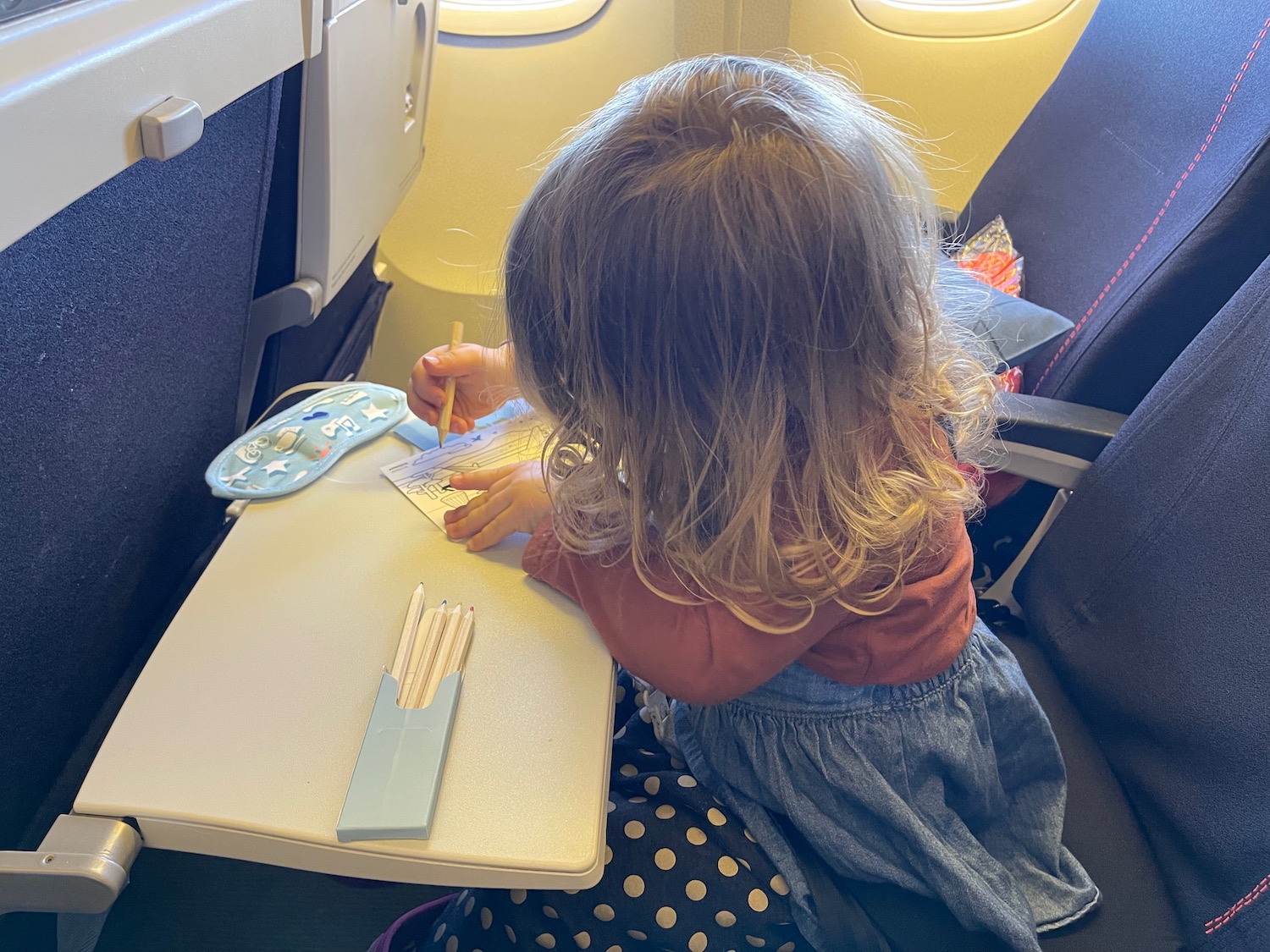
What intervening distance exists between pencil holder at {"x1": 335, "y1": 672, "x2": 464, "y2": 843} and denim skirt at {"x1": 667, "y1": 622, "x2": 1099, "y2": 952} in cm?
29

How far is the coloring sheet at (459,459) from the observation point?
2.63 ft

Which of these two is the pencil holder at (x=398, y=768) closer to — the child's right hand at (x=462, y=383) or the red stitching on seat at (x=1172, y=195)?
the child's right hand at (x=462, y=383)

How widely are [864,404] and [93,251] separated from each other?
55 cm

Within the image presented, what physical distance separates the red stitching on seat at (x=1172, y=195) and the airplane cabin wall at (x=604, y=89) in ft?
2.23

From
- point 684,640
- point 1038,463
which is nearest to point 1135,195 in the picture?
point 1038,463

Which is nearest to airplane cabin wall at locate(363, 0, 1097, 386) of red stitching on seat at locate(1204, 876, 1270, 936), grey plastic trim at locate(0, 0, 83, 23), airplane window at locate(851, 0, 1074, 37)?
airplane window at locate(851, 0, 1074, 37)

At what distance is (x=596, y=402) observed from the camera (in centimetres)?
65

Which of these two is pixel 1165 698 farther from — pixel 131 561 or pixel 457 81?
pixel 457 81

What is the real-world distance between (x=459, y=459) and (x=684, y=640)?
0.31 metres

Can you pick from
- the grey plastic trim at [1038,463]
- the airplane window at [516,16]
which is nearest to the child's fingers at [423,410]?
the grey plastic trim at [1038,463]

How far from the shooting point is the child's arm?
0.68m

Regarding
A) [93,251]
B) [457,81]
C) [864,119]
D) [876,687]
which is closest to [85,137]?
[93,251]

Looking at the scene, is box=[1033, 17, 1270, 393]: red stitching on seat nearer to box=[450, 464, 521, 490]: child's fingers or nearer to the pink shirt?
the pink shirt

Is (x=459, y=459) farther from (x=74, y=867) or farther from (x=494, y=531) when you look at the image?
(x=74, y=867)
